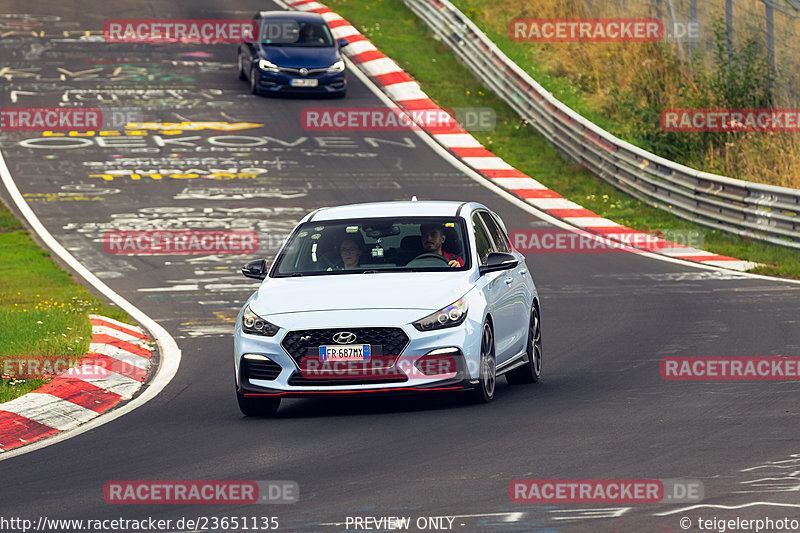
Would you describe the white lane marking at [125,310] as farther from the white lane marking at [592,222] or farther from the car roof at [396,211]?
the white lane marking at [592,222]

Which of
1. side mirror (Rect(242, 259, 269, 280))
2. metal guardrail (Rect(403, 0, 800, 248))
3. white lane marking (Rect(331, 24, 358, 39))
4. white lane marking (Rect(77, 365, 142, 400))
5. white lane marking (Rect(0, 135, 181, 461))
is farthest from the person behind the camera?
white lane marking (Rect(331, 24, 358, 39))

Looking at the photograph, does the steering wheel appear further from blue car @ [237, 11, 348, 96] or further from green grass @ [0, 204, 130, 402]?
blue car @ [237, 11, 348, 96]

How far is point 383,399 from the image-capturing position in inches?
490

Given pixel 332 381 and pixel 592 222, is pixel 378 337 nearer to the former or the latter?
pixel 332 381

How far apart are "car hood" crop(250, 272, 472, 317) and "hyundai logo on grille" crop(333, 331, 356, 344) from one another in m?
0.22

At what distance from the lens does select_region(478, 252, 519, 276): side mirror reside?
11961 mm

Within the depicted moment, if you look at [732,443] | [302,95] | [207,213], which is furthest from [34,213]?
[732,443]

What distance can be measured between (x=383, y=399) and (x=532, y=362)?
153cm

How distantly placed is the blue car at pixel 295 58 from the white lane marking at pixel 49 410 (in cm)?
2029

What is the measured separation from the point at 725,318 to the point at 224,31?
26017 mm

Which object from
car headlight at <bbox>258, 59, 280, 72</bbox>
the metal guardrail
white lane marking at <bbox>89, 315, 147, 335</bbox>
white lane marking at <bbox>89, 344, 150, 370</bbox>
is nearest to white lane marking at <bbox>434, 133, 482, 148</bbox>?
the metal guardrail

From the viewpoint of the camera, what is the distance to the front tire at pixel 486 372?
A: 37.5 ft

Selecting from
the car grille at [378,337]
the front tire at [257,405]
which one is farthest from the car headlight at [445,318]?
the front tire at [257,405]

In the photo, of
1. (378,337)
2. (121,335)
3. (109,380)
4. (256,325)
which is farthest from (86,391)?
(378,337)
